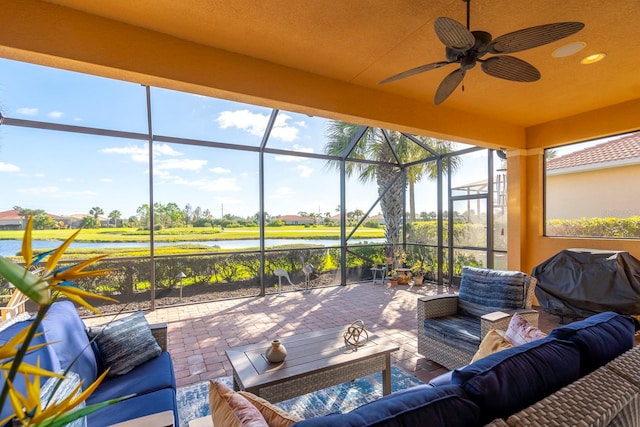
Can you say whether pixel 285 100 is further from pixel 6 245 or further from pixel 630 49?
pixel 6 245

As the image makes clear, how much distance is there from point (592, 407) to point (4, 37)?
3912mm

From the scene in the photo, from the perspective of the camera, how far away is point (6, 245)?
4.31 meters

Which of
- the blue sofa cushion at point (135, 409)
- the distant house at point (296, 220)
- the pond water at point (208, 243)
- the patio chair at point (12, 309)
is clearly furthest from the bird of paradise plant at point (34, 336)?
the distant house at point (296, 220)

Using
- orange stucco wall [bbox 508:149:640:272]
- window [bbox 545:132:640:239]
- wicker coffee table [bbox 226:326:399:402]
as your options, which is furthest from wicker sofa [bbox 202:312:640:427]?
orange stucco wall [bbox 508:149:640:272]

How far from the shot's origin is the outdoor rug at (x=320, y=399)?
2.40 meters

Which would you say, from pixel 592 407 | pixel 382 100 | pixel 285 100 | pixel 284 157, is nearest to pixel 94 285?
pixel 284 157

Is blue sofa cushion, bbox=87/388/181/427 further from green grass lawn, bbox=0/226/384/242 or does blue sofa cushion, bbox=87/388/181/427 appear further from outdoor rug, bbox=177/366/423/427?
green grass lawn, bbox=0/226/384/242

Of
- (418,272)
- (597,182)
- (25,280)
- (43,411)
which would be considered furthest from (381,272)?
(25,280)

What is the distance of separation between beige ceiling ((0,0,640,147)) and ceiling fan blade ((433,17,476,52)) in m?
0.47

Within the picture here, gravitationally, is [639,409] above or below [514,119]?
below

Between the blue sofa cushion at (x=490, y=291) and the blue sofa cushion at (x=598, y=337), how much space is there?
4.41ft

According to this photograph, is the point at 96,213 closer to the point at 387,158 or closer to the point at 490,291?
the point at 490,291

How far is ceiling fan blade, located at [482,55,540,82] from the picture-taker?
2.32m

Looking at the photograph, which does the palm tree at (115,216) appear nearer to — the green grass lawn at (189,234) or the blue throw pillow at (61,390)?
the green grass lawn at (189,234)
